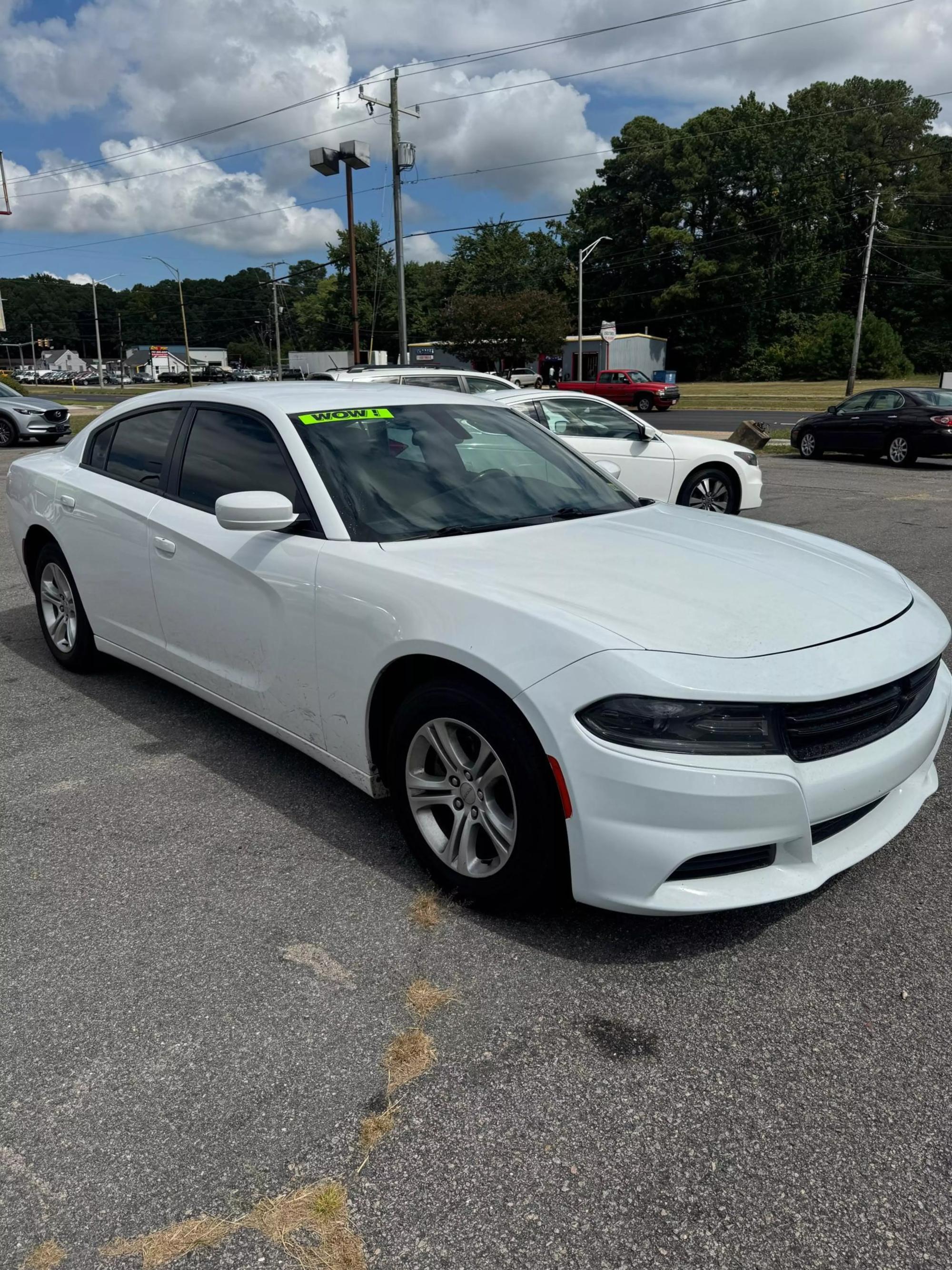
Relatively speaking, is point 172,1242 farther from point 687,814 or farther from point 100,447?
point 100,447

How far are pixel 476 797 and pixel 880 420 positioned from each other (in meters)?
17.5

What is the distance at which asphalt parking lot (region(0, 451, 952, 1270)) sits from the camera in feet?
5.96

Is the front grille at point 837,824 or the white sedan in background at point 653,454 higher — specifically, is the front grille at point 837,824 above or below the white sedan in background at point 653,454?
below

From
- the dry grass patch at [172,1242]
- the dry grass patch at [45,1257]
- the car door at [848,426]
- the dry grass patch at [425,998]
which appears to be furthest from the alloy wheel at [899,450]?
Answer: the dry grass patch at [45,1257]

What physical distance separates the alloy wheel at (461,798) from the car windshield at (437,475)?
0.78 m

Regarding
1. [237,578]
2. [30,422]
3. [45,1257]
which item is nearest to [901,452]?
[237,578]

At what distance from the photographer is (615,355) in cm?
5694

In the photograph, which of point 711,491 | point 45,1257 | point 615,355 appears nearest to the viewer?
point 45,1257

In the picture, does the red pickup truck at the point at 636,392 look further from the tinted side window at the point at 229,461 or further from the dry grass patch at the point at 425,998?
the dry grass patch at the point at 425,998

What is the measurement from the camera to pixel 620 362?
190 feet

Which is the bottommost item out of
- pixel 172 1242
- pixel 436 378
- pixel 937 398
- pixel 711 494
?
pixel 172 1242

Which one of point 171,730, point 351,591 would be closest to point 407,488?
point 351,591

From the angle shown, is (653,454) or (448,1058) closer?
(448,1058)

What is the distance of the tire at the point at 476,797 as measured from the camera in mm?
2529
